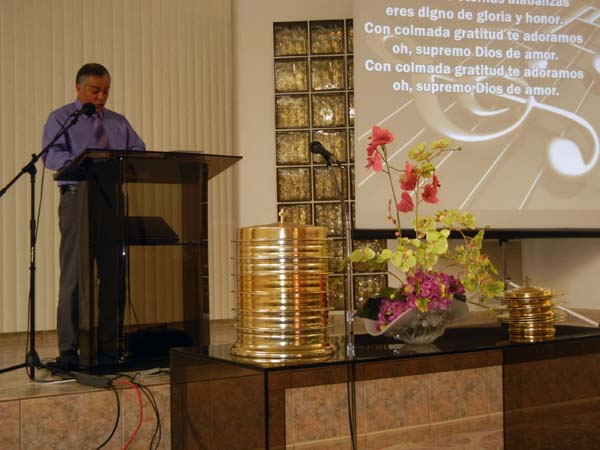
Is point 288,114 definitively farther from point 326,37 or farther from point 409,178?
point 409,178

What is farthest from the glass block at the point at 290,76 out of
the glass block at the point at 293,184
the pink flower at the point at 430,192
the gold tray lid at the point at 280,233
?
the gold tray lid at the point at 280,233

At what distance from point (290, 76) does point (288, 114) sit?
0.28 m

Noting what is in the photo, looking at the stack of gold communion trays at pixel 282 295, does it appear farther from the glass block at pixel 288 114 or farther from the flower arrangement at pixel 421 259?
the glass block at pixel 288 114

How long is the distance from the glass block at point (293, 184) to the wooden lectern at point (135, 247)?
106 inches

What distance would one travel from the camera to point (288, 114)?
550 cm

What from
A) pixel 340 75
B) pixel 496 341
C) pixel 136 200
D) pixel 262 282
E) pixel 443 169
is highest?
pixel 340 75

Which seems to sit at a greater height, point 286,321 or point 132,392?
point 286,321

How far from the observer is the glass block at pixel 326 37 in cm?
554

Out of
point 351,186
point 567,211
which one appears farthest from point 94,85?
point 567,211

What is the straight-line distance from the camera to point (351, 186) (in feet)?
18.3

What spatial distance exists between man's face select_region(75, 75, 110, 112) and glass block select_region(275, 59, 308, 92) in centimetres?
247

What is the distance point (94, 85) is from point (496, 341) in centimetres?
200

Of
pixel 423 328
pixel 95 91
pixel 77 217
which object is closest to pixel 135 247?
pixel 77 217

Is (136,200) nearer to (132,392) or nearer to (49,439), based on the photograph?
(132,392)
